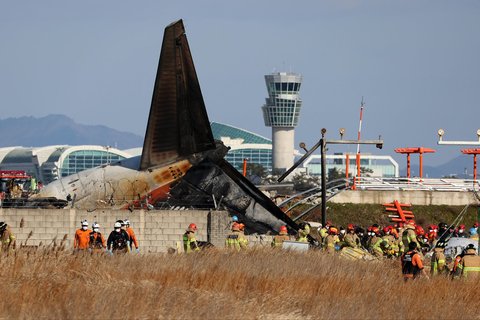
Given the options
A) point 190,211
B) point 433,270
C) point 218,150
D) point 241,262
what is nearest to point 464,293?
point 433,270

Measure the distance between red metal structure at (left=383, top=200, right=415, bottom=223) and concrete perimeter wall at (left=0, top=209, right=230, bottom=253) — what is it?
18803mm

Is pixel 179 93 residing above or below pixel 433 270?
above

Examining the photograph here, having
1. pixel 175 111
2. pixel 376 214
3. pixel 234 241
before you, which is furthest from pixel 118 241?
pixel 376 214

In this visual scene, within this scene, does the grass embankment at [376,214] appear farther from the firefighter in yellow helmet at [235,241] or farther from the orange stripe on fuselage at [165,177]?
the firefighter in yellow helmet at [235,241]

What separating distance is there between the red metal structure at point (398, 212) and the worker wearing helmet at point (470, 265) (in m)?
29.6

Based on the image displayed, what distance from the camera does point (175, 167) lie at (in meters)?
49.2

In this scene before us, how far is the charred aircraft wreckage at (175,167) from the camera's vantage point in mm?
48719

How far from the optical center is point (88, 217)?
44.6 metres

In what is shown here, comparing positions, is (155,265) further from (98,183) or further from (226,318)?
(98,183)

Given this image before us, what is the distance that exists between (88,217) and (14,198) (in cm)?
419

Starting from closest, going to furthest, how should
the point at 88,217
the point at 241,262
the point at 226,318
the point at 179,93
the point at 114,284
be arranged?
the point at 226,318 → the point at 114,284 → the point at 241,262 → the point at 88,217 → the point at 179,93

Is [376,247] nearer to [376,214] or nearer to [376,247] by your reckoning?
[376,247]

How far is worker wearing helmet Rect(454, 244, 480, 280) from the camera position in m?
31.1

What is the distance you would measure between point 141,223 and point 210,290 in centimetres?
1783
